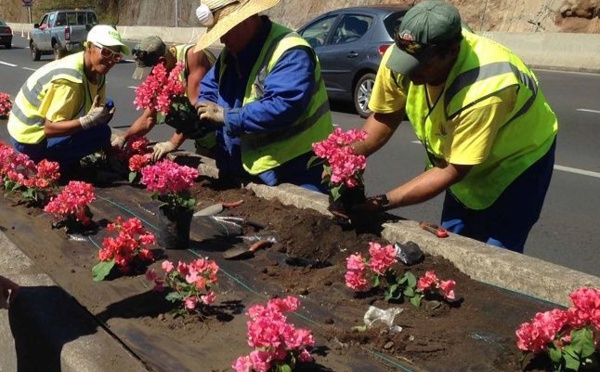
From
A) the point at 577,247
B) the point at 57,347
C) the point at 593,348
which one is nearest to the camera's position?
the point at 593,348

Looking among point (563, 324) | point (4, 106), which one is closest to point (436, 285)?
point (563, 324)

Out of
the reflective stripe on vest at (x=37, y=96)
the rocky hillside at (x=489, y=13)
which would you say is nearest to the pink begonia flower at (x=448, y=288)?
the reflective stripe on vest at (x=37, y=96)

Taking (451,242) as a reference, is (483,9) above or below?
below

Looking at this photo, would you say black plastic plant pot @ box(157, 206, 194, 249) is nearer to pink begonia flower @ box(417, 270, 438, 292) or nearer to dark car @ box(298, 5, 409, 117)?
pink begonia flower @ box(417, 270, 438, 292)

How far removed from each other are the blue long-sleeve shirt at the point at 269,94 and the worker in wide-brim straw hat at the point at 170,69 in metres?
0.61

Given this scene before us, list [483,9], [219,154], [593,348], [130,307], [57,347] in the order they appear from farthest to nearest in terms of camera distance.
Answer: [483,9] → [219,154] → [130,307] → [57,347] → [593,348]

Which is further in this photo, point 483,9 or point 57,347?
point 483,9

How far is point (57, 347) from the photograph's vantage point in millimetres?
3109

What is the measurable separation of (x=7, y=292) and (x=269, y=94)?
6.31 feet

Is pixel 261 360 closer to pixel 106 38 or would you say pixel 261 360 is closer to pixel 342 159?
pixel 342 159

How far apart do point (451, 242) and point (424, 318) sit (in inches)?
26.0

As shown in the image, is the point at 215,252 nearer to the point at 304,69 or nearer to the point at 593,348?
the point at 304,69

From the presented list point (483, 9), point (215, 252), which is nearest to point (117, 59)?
point (215, 252)

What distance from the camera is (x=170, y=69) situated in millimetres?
6168
